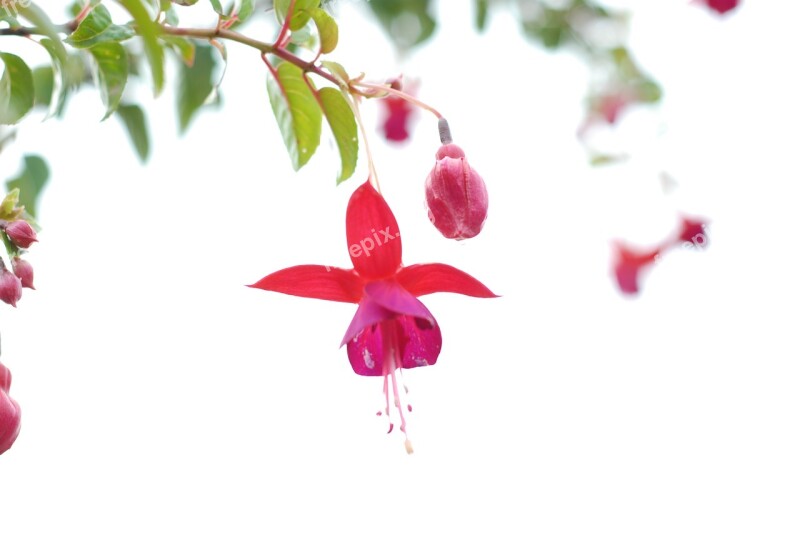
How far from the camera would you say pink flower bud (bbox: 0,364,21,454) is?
1.78 feet

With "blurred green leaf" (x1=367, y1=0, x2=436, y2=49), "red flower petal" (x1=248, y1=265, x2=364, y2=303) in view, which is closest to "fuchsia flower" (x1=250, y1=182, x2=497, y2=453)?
"red flower petal" (x1=248, y1=265, x2=364, y2=303)

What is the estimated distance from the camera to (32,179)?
961mm

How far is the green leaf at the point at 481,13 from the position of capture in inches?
44.6

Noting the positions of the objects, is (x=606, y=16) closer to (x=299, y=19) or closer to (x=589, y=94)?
(x=589, y=94)

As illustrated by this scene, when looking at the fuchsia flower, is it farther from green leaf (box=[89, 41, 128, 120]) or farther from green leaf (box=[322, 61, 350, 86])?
green leaf (box=[89, 41, 128, 120])

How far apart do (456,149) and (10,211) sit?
331mm

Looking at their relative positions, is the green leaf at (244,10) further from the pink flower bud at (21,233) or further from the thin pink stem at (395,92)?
the pink flower bud at (21,233)

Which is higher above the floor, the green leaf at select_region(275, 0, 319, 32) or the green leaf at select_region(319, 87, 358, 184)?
the green leaf at select_region(275, 0, 319, 32)

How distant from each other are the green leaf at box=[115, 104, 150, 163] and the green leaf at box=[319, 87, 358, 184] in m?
0.34

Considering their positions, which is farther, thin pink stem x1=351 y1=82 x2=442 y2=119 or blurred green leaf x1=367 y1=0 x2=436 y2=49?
blurred green leaf x1=367 y1=0 x2=436 y2=49

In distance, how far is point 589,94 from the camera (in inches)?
48.5

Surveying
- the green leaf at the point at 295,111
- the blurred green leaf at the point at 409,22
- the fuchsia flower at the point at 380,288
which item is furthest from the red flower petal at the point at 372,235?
the blurred green leaf at the point at 409,22

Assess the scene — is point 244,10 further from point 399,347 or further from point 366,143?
point 399,347

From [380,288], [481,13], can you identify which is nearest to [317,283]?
[380,288]
